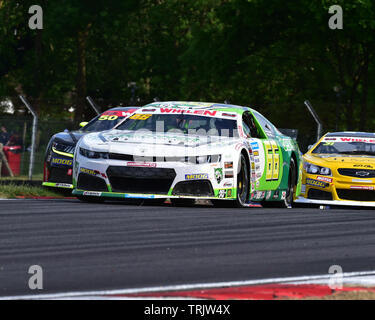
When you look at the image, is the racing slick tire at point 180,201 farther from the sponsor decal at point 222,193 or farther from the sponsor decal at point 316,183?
the sponsor decal at point 316,183

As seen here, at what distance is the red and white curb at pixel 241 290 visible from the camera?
22.2 feet

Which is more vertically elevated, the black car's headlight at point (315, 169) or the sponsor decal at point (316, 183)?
the black car's headlight at point (315, 169)

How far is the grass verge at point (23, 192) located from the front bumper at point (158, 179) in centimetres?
307

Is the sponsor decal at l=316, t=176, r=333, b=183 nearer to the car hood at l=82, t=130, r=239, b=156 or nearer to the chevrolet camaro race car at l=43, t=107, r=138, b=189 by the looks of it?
the car hood at l=82, t=130, r=239, b=156

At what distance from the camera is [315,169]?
1633cm

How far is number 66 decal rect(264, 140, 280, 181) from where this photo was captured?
15000 millimetres

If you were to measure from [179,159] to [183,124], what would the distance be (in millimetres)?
1329

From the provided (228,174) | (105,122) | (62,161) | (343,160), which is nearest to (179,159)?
(228,174)

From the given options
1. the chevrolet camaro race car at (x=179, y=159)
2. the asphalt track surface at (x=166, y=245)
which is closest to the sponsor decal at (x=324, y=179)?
the chevrolet camaro race car at (x=179, y=159)

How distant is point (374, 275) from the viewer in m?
8.08

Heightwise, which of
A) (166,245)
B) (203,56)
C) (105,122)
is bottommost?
(166,245)

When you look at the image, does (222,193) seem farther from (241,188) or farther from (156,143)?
(156,143)

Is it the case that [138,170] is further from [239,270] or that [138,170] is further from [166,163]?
[239,270]

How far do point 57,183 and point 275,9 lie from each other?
2356 cm
